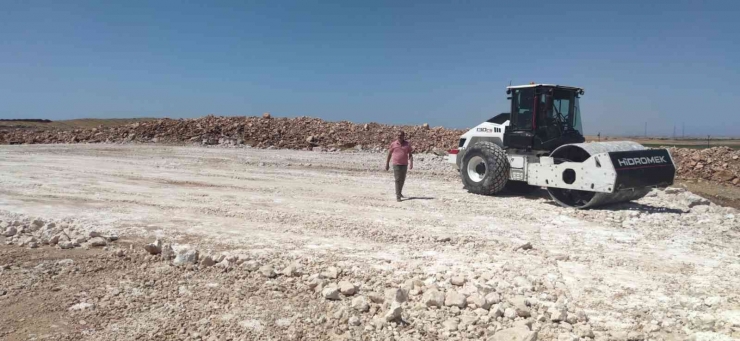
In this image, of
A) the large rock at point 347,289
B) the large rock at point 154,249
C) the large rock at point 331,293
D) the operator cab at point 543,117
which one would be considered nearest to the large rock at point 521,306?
the large rock at point 347,289

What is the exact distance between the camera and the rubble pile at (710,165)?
55.1 feet

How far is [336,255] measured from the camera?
593cm

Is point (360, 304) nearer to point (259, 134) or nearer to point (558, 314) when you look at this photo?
point (558, 314)

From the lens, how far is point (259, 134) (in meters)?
24.1

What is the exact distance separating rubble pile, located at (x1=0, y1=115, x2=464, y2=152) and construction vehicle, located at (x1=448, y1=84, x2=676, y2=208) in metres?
10.6

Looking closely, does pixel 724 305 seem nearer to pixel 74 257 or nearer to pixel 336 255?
pixel 336 255

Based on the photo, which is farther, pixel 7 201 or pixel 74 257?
pixel 7 201

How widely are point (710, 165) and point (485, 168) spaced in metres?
11.7

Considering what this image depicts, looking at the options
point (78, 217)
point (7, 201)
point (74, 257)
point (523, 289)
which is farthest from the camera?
point (7, 201)

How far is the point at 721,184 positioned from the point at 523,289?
14692 mm

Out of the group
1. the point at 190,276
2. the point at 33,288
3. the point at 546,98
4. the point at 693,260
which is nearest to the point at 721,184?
the point at 546,98

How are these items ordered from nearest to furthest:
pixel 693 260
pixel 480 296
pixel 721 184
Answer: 1. pixel 480 296
2. pixel 693 260
3. pixel 721 184

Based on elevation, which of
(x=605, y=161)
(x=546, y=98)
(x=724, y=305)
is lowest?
(x=724, y=305)

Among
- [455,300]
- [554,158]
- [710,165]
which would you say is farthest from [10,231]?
[710,165]
